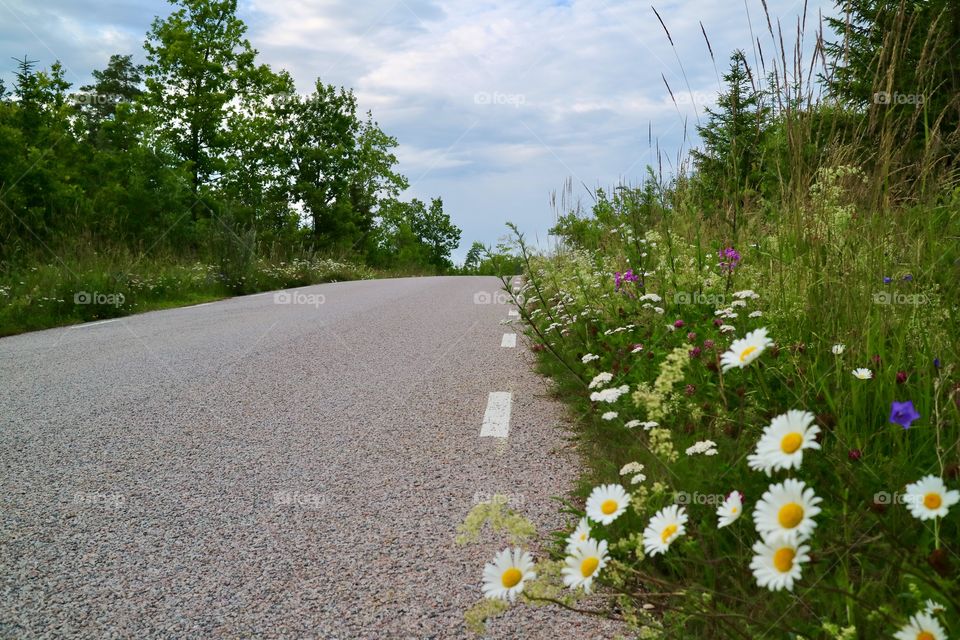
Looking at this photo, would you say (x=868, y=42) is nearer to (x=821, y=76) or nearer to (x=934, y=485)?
(x=821, y=76)

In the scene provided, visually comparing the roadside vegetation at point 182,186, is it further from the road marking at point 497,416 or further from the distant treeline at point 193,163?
the road marking at point 497,416

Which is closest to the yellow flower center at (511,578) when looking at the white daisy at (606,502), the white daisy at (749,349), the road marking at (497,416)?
the white daisy at (606,502)

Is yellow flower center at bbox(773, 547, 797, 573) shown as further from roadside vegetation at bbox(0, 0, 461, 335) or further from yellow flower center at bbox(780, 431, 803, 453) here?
roadside vegetation at bbox(0, 0, 461, 335)

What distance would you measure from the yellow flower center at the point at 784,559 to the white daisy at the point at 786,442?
0.14 meters

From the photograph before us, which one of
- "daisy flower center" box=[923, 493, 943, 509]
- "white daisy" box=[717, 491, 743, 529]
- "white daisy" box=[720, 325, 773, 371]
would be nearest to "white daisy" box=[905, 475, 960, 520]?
"daisy flower center" box=[923, 493, 943, 509]

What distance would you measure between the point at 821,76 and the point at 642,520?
3.09 metres

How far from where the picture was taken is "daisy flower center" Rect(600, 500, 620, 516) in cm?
177

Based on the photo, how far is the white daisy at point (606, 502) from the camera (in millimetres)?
1739

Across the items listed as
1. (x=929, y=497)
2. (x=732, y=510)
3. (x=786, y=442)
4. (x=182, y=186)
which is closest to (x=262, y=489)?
(x=732, y=510)

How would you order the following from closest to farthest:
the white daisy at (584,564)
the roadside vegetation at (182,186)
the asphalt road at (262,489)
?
the white daisy at (584,564) → the asphalt road at (262,489) → the roadside vegetation at (182,186)

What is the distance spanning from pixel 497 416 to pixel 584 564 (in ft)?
9.25

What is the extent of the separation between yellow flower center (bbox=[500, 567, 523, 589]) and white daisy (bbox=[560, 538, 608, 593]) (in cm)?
11

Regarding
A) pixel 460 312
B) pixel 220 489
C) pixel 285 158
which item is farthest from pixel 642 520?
pixel 285 158

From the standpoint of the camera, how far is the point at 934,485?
4.49 ft
